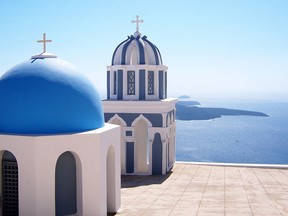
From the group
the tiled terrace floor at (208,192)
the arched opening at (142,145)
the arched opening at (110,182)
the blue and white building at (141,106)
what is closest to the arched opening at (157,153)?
the blue and white building at (141,106)

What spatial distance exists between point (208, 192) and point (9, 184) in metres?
7.28

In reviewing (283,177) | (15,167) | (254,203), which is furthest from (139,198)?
(283,177)

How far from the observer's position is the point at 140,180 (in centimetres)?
1758

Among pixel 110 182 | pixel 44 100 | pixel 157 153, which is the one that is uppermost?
pixel 44 100

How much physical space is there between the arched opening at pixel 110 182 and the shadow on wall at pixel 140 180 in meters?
4.82

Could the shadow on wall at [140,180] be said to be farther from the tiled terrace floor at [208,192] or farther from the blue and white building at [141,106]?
the blue and white building at [141,106]

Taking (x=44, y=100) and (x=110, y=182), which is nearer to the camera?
(x=44, y=100)

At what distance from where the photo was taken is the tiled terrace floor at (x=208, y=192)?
11826 millimetres

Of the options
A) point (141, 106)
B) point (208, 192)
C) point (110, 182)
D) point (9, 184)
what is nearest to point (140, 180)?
point (141, 106)

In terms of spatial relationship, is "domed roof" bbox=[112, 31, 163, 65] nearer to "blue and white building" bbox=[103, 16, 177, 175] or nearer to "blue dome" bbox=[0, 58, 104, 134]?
"blue and white building" bbox=[103, 16, 177, 175]

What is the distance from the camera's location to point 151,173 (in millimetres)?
19109

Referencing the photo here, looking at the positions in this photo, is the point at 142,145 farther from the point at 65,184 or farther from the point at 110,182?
the point at 65,184

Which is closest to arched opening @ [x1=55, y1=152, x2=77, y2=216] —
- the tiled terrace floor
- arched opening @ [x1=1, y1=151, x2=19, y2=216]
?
arched opening @ [x1=1, y1=151, x2=19, y2=216]

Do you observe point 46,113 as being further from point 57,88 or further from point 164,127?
point 164,127
